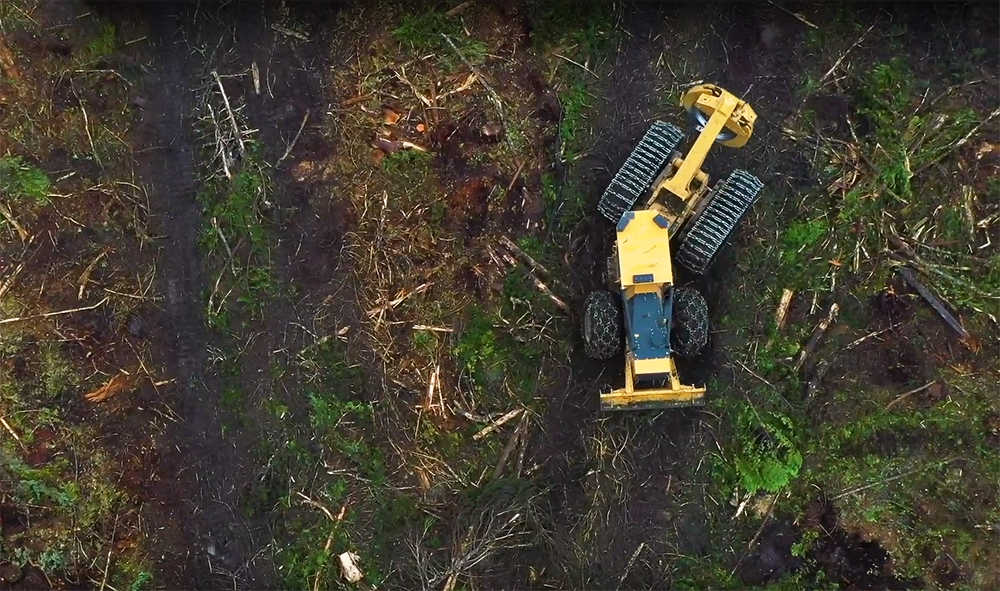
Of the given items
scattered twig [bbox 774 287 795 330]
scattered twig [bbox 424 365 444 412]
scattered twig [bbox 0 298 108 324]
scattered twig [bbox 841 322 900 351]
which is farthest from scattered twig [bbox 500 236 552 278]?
scattered twig [bbox 0 298 108 324]

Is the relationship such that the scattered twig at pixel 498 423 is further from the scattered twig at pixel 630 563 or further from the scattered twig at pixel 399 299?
the scattered twig at pixel 630 563

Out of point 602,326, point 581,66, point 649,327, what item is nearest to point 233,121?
point 581,66

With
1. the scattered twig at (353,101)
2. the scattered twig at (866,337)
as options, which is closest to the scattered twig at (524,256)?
the scattered twig at (353,101)

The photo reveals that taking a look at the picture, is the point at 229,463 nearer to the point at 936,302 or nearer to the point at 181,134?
the point at 181,134

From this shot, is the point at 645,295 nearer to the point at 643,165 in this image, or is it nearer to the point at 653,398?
the point at 653,398

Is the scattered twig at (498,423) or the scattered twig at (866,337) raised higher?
the scattered twig at (866,337)

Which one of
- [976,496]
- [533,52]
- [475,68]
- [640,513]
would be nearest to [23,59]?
[475,68]

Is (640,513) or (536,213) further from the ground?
(536,213)
